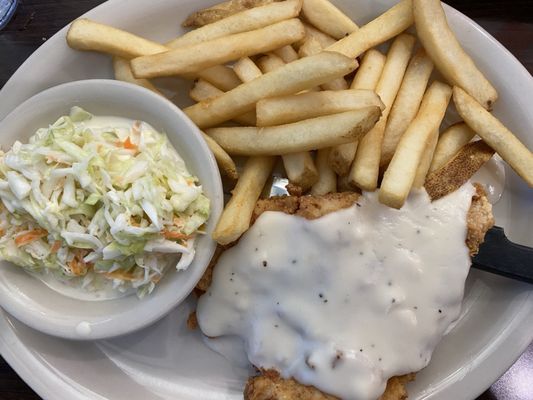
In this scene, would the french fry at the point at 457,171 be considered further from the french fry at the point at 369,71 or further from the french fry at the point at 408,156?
the french fry at the point at 369,71

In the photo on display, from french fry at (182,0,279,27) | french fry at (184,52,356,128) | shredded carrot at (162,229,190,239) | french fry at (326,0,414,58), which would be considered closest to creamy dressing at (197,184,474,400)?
shredded carrot at (162,229,190,239)

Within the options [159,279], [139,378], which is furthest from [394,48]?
[139,378]

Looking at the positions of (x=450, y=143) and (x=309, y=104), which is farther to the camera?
(x=450, y=143)

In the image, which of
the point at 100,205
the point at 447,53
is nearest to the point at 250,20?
the point at 447,53

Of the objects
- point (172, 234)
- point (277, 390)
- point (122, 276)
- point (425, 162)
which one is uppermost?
point (425, 162)

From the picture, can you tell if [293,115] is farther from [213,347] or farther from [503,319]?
[503,319]

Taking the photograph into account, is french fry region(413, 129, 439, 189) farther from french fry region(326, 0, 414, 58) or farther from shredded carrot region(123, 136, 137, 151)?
shredded carrot region(123, 136, 137, 151)

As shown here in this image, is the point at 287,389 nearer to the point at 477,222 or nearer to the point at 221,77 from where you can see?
the point at 477,222
